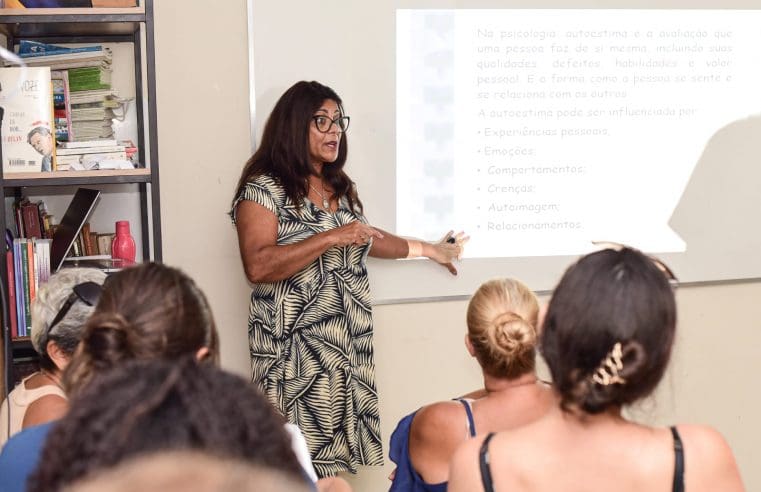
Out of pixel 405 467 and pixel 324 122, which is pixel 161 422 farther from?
pixel 324 122

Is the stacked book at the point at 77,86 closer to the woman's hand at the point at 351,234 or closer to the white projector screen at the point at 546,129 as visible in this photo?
the white projector screen at the point at 546,129

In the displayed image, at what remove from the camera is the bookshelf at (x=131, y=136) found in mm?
2609

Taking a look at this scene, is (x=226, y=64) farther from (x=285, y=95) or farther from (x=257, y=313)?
(x=257, y=313)

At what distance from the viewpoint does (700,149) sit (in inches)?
148

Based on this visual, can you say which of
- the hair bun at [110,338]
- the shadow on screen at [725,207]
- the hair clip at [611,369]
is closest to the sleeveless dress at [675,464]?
the hair clip at [611,369]

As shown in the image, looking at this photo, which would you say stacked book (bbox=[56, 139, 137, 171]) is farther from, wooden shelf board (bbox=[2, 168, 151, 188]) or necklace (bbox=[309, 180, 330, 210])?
necklace (bbox=[309, 180, 330, 210])

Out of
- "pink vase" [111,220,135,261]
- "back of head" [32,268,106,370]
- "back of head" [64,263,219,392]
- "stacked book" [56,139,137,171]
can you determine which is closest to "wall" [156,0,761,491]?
"pink vase" [111,220,135,261]

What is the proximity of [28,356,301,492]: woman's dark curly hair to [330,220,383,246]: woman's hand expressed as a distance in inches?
91.5

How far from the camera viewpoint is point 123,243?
9.48 ft

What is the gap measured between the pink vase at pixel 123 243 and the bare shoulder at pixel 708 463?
1971 millimetres

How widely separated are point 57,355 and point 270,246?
1.17m

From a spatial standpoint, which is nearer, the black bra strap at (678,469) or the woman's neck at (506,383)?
the black bra strap at (678,469)

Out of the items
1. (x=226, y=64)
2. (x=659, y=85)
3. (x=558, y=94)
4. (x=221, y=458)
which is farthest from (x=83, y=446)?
(x=659, y=85)

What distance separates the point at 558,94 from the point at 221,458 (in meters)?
3.26
